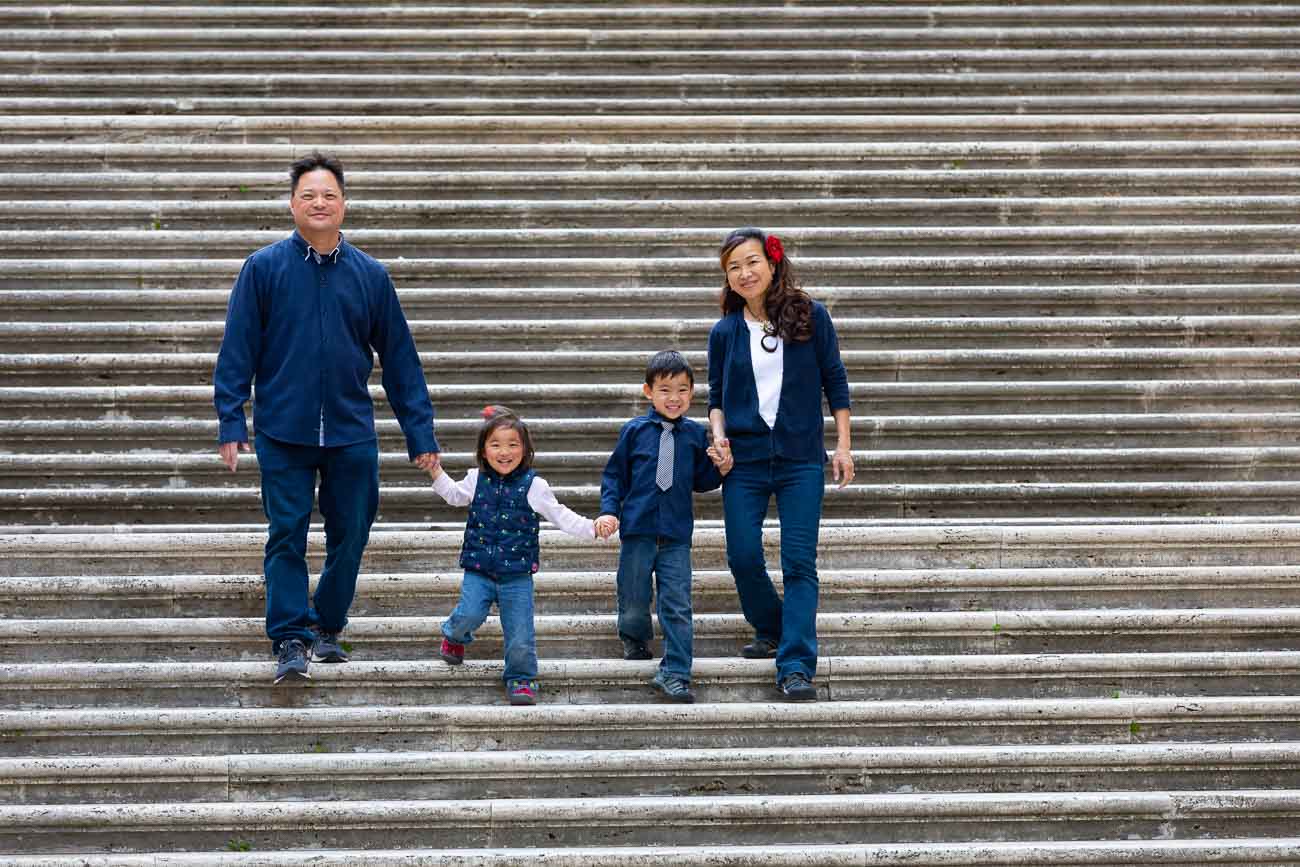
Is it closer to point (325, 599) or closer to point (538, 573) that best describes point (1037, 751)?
point (538, 573)

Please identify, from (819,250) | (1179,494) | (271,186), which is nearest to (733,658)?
(1179,494)

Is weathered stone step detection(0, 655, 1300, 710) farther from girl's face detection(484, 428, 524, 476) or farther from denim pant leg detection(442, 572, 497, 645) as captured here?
girl's face detection(484, 428, 524, 476)

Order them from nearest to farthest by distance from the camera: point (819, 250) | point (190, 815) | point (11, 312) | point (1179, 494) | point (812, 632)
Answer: point (190, 815) < point (812, 632) < point (1179, 494) < point (11, 312) < point (819, 250)

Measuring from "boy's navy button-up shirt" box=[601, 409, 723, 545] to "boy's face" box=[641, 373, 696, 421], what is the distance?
0.04 metres

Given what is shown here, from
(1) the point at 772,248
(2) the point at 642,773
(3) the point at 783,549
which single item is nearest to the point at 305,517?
(2) the point at 642,773

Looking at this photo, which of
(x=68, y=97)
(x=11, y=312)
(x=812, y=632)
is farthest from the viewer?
(x=68, y=97)

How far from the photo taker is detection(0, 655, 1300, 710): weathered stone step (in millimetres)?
5191

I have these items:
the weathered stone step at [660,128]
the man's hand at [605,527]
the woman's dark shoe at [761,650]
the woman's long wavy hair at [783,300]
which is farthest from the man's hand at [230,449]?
the weathered stone step at [660,128]

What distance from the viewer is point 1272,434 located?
270 inches

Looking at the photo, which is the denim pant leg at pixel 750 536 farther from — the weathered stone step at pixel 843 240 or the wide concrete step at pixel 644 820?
the weathered stone step at pixel 843 240

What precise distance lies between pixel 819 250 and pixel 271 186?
2.93m

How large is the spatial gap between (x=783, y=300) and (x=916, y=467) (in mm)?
1644

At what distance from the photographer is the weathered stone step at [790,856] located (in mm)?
4551

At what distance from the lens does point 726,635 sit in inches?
218
